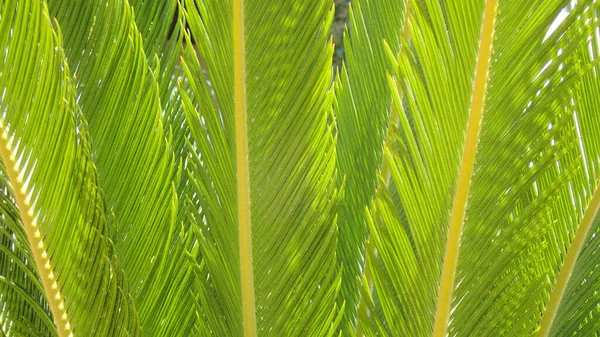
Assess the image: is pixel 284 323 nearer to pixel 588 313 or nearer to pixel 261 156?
pixel 261 156

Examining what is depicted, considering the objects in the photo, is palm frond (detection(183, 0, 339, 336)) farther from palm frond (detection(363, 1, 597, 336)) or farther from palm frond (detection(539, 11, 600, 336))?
palm frond (detection(539, 11, 600, 336))

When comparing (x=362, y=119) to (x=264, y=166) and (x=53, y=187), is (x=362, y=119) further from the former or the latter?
(x=53, y=187)

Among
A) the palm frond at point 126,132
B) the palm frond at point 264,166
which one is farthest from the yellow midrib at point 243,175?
the palm frond at point 126,132

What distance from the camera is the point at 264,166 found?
50.3 inches

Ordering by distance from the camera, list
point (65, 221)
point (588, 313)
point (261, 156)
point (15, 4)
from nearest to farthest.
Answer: point (15, 4) → point (65, 221) → point (261, 156) → point (588, 313)

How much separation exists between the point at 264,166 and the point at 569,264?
61 cm

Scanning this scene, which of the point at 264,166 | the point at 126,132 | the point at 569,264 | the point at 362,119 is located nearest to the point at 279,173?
the point at 264,166

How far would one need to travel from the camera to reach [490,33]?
3.49 ft

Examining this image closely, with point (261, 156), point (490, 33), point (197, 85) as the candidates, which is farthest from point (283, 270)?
point (490, 33)

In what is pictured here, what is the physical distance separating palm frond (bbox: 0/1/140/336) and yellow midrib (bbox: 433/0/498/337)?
0.53 meters

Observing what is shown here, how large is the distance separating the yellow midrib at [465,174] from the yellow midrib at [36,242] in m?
0.64

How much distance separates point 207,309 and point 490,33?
71 centimetres

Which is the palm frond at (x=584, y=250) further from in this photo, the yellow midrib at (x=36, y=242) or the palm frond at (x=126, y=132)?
the yellow midrib at (x=36, y=242)

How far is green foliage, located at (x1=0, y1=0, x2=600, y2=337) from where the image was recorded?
1.09m
